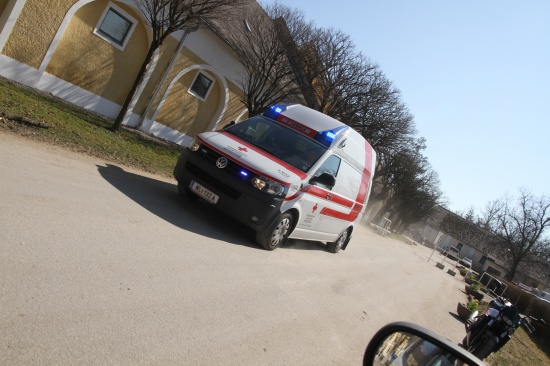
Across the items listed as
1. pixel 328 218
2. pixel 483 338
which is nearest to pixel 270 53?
pixel 328 218

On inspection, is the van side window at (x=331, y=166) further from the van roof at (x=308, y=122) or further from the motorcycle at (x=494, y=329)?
the motorcycle at (x=494, y=329)

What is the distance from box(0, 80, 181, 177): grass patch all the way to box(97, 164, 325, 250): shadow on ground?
42.4 inches

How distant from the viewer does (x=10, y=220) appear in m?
3.95

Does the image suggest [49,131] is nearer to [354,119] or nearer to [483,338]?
[483,338]

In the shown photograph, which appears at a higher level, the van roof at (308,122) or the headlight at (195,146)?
the van roof at (308,122)

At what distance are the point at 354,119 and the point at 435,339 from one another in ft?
70.1

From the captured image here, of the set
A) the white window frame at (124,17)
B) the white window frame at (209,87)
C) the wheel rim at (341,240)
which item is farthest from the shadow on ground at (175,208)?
the white window frame at (209,87)

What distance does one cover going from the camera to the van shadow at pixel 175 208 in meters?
6.59

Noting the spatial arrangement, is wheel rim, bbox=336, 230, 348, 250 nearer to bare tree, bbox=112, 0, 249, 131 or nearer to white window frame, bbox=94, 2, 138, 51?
bare tree, bbox=112, 0, 249, 131

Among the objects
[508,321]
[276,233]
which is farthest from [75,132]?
[508,321]

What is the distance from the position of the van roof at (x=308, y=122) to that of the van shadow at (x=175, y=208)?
8.09ft

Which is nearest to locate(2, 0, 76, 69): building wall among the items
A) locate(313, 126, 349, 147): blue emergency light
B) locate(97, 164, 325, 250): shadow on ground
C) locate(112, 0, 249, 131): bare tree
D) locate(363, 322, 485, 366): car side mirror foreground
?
locate(112, 0, 249, 131): bare tree

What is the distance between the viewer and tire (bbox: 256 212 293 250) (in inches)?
274

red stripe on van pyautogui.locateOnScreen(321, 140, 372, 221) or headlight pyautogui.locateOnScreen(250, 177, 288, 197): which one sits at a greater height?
red stripe on van pyautogui.locateOnScreen(321, 140, 372, 221)
